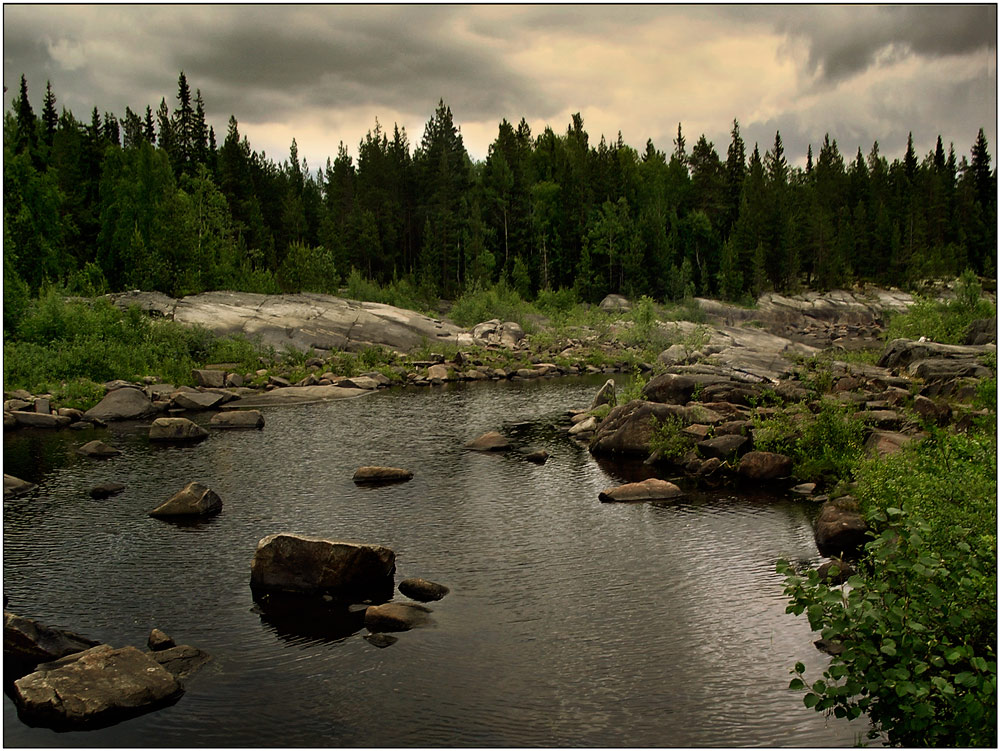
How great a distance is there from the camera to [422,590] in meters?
14.7

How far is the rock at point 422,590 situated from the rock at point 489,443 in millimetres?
12880

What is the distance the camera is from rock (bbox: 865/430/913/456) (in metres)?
20.3

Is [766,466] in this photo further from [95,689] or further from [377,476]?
[95,689]

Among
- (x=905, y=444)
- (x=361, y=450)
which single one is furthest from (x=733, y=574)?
(x=361, y=450)

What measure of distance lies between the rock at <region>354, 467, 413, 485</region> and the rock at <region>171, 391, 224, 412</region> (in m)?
16.4

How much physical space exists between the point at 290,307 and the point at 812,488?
1658 inches

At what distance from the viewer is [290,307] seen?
183 feet

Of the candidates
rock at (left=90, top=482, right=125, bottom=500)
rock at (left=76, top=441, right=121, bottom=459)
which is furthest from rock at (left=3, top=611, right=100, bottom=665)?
rock at (left=76, top=441, right=121, bottom=459)

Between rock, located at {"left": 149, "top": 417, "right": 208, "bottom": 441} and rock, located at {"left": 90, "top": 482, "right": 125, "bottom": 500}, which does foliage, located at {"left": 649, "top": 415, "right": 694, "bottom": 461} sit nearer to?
rock, located at {"left": 90, "top": 482, "right": 125, "bottom": 500}

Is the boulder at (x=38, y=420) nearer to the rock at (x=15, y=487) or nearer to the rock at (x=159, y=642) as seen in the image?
the rock at (x=15, y=487)

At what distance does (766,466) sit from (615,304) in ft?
196

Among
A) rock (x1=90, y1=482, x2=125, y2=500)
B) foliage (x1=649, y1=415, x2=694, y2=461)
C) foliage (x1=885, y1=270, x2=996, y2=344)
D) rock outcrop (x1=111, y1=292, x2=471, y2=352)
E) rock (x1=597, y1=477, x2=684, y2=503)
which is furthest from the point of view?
rock outcrop (x1=111, y1=292, x2=471, y2=352)

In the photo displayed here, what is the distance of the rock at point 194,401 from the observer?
36.8 meters

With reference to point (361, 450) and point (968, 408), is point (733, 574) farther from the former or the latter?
point (361, 450)
